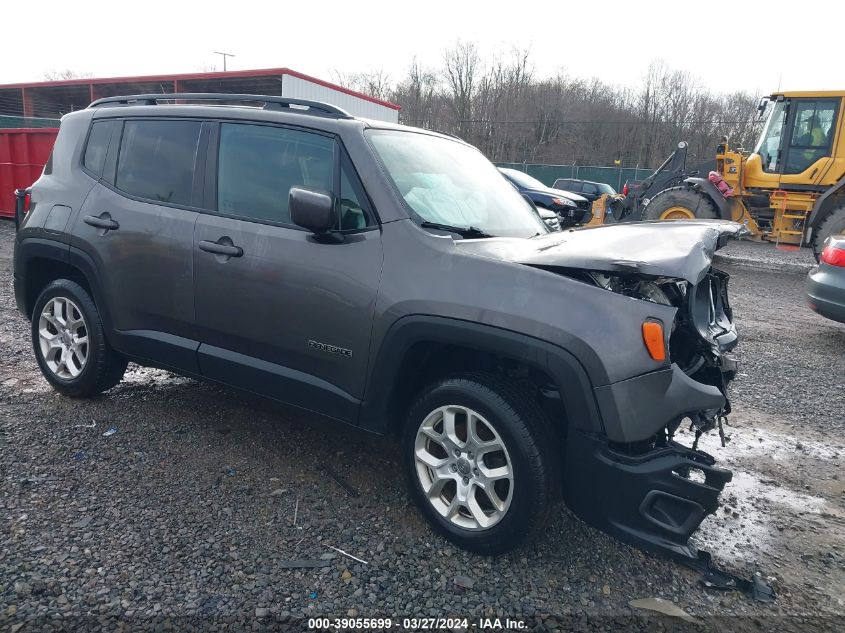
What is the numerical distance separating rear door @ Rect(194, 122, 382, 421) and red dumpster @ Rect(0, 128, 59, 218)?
12390mm

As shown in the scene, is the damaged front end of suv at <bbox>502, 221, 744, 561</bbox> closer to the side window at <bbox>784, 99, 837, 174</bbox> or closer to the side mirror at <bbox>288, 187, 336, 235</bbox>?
the side mirror at <bbox>288, 187, 336, 235</bbox>

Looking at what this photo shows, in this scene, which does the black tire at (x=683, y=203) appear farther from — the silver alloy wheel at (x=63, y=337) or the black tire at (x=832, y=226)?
the silver alloy wheel at (x=63, y=337)

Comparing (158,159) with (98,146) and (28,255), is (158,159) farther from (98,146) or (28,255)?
(28,255)

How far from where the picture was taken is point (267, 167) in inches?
132

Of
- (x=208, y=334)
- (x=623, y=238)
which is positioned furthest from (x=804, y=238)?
(x=208, y=334)

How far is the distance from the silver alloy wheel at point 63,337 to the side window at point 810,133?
13379mm

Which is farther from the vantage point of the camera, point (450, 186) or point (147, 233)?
point (147, 233)

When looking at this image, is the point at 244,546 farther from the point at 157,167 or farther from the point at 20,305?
the point at 20,305

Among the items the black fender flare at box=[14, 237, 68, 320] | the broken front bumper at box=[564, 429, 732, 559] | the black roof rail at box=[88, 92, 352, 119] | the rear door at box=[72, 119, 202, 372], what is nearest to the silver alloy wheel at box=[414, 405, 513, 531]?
the broken front bumper at box=[564, 429, 732, 559]

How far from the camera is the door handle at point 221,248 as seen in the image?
3270mm

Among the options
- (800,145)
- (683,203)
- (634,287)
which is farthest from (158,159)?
(800,145)

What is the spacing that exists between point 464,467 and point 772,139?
43.3 feet

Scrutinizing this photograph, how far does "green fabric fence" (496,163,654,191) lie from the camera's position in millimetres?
36875

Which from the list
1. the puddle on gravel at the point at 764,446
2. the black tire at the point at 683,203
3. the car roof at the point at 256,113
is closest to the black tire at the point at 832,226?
the black tire at the point at 683,203
